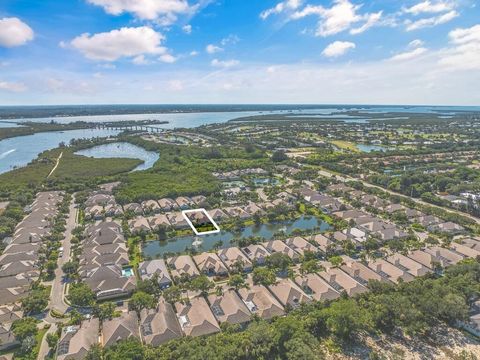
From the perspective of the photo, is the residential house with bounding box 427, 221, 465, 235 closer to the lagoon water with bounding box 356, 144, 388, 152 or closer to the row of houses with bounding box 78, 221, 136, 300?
the row of houses with bounding box 78, 221, 136, 300

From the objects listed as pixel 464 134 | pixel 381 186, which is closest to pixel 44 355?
pixel 381 186

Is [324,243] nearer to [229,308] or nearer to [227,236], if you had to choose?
[227,236]

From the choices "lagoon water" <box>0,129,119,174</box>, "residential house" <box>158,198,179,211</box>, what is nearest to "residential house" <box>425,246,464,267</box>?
"residential house" <box>158,198,179,211</box>

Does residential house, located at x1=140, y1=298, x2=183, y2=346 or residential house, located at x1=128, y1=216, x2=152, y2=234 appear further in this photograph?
residential house, located at x1=128, y1=216, x2=152, y2=234

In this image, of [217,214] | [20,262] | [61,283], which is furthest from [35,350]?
[217,214]

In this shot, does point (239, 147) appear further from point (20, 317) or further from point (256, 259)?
point (20, 317)
